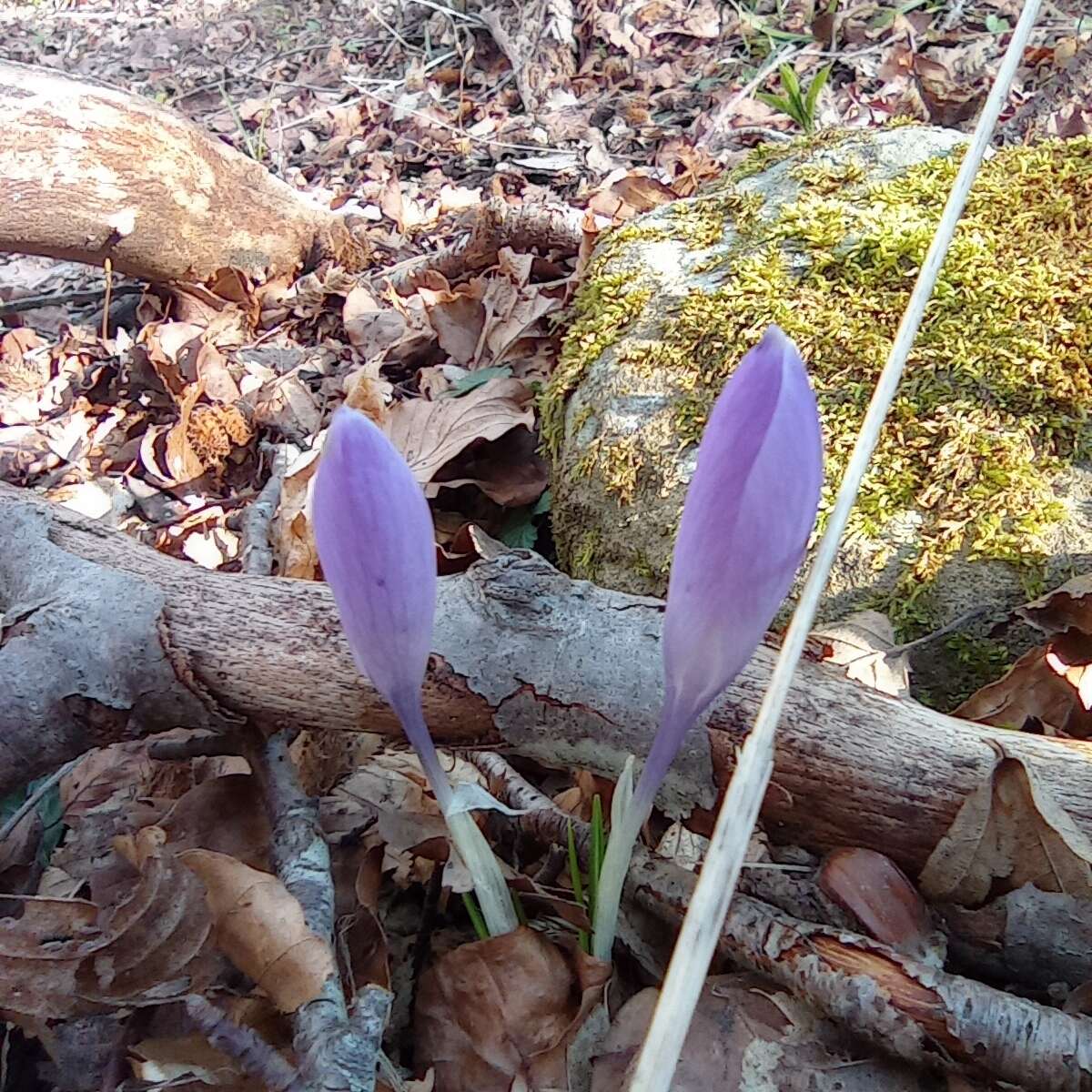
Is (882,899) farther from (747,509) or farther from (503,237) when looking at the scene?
(503,237)

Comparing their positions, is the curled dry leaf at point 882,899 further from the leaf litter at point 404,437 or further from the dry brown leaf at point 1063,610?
the dry brown leaf at point 1063,610

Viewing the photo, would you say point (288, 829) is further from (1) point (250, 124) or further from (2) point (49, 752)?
(1) point (250, 124)

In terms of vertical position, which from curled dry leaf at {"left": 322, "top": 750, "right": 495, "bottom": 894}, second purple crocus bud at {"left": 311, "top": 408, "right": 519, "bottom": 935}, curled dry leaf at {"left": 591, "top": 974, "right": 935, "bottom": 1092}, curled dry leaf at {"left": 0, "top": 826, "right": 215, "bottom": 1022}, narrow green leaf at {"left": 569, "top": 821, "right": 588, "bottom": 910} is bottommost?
curled dry leaf at {"left": 322, "top": 750, "right": 495, "bottom": 894}

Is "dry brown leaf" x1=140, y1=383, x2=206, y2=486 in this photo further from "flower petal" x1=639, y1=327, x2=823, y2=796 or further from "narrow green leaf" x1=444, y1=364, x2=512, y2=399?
"flower petal" x1=639, y1=327, x2=823, y2=796

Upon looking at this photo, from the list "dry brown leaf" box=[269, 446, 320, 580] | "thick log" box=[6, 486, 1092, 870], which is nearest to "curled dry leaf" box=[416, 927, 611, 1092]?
"thick log" box=[6, 486, 1092, 870]

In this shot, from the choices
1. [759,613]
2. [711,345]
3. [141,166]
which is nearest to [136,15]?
[141,166]

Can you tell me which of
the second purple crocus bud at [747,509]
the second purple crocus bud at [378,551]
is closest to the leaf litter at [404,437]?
the second purple crocus bud at [378,551]
